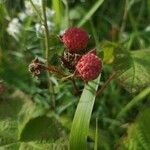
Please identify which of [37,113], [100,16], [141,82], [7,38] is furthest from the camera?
[100,16]

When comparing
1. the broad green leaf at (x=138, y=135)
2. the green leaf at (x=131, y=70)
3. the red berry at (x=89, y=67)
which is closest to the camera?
the red berry at (x=89, y=67)

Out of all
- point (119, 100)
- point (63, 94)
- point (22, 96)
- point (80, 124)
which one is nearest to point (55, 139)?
point (80, 124)

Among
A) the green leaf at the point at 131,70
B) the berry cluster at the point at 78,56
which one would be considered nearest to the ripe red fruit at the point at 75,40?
the berry cluster at the point at 78,56

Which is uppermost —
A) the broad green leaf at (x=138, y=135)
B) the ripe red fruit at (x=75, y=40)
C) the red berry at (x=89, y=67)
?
the ripe red fruit at (x=75, y=40)

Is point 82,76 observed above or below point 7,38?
below

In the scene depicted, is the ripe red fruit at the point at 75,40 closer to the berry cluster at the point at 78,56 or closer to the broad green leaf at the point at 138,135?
the berry cluster at the point at 78,56

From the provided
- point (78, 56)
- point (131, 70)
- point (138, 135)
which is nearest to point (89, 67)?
point (78, 56)

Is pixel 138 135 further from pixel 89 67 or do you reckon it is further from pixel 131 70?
pixel 89 67

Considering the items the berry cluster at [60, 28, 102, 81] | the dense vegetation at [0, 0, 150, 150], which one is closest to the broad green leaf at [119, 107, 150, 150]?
the dense vegetation at [0, 0, 150, 150]

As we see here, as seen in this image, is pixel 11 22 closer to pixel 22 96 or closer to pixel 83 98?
pixel 22 96
